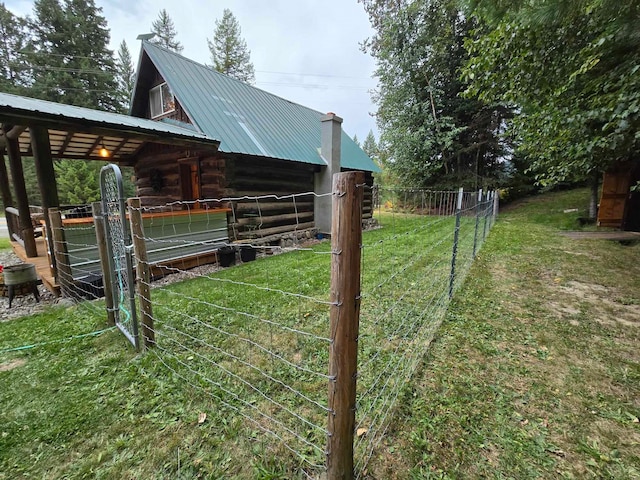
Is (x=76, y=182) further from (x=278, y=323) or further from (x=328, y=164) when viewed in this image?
(x=278, y=323)

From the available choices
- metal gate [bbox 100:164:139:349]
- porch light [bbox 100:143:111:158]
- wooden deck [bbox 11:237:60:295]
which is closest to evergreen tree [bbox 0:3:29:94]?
porch light [bbox 100:143:111:158]

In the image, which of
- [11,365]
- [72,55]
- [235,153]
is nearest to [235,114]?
[235,153]

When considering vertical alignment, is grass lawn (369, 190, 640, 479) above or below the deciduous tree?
below

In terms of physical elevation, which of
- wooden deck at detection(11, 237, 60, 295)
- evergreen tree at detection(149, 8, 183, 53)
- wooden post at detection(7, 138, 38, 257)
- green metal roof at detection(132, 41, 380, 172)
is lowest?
wooden deck at detection(11, 237, 60, 295)

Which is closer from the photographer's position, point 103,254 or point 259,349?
point 259,349

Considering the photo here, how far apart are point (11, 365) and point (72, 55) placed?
91.0 ft

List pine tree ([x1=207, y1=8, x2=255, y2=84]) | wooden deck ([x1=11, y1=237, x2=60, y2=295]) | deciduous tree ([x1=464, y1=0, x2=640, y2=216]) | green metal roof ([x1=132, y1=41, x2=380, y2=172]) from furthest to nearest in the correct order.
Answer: pine tree ([x1=207, y1=8, x2=255, y2=84]) < green metal roof ([x1=132, y1=41, x2=380, y2=172]) < wooden deck ([x1=11, y1=237, x2=60, y2=295]) < deciduous tree ([x1=464, y1=0, x2=640, y2=216])

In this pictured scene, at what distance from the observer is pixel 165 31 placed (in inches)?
1031

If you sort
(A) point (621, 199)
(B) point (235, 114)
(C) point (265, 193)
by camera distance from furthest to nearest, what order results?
(A) point (621, 199)
(B) point (235, 114)
(C) point (265, 193)

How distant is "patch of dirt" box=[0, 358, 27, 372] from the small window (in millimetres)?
7259

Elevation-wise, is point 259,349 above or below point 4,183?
below

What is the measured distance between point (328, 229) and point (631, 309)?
6791 millimetres

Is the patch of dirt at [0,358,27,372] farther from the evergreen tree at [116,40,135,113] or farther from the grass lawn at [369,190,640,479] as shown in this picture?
the evergreen tree at [116,40,135,113]

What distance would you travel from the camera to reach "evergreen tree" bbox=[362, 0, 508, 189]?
13.7 metres
